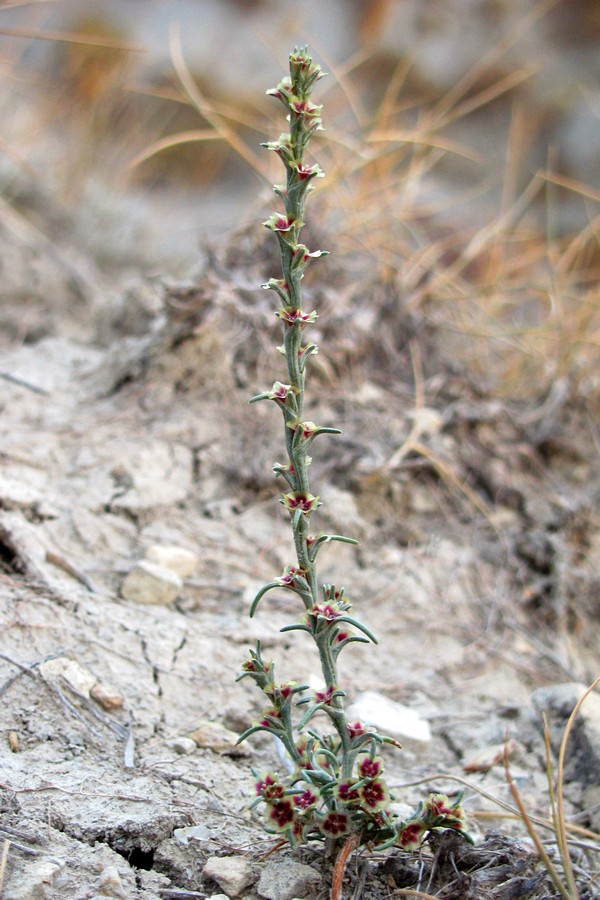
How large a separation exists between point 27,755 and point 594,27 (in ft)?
25.3

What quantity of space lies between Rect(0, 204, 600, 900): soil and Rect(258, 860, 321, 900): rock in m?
0.02

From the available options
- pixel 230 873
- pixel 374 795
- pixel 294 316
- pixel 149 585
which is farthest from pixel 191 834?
pixel 294 316

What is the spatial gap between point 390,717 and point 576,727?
39 centimetres

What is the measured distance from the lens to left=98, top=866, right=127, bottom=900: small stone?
40.2 inches

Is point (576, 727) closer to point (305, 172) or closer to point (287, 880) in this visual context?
point (287, 880)

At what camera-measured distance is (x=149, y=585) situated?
5.76 ft

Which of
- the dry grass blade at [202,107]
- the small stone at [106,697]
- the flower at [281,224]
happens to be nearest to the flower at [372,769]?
the small stone at [106,697]

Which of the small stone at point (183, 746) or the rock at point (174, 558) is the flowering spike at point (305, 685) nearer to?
the small stone at point (183, 746)

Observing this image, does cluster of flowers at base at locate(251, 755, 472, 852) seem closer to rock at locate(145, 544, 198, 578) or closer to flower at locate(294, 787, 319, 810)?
flower at locate(294, 787, 319, 810)

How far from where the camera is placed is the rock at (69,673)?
1420 mm

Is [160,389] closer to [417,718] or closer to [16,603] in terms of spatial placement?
[16,603]

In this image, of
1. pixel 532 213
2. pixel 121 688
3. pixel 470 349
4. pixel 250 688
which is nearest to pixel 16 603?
pixel 121 688

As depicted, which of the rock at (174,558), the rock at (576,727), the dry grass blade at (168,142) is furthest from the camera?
the dry grass blade at (168,142)

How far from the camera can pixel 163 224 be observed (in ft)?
13.0
